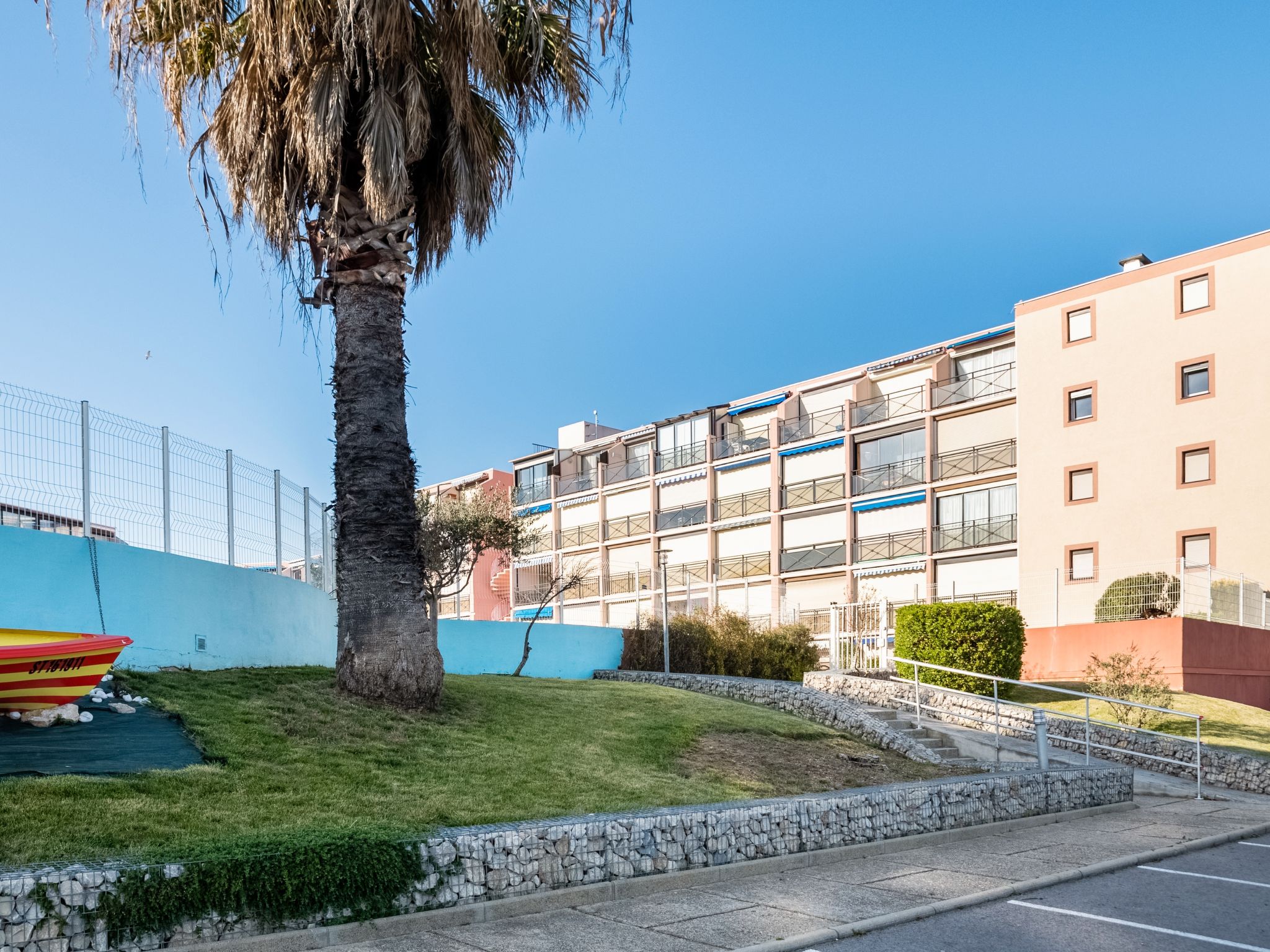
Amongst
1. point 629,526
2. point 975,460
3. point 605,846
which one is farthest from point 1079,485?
point 605,846

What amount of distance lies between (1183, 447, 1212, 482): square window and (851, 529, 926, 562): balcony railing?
1149 centimetres

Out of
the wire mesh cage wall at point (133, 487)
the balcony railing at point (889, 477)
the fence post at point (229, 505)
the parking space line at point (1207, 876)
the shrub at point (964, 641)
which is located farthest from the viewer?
the balcony railing at point (889, 477)

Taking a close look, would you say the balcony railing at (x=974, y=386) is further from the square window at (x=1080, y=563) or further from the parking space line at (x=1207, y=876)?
the parking space line at (x=1207, y=876)

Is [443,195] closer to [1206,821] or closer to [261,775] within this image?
[261,775]

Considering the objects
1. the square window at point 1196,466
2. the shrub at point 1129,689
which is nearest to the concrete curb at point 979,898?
the shrub at point 1129,689

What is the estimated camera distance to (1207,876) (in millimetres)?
9625

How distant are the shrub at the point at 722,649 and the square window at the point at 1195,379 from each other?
1588cm

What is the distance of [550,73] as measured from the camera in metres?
14.0

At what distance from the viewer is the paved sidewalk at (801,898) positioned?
7.05 metres

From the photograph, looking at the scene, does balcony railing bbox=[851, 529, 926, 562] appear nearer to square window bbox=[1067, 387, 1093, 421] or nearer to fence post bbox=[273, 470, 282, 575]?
square window bbox=[1067, 387, 1093, 421]

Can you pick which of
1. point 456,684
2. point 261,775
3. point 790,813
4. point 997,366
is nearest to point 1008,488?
point 997,366

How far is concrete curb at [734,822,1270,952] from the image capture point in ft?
23.3

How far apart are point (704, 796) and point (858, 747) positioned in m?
5.04

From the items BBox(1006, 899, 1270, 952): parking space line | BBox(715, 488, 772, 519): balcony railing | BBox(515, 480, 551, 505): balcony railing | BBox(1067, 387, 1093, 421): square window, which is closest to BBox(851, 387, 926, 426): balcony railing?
BBox(715, 488, 772, 519): balcony railing
